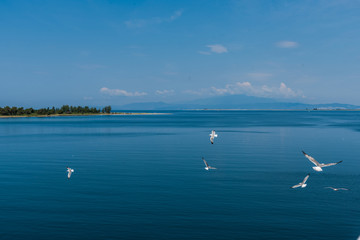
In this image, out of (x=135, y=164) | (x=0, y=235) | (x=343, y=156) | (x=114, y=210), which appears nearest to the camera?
(x=0, y=235)

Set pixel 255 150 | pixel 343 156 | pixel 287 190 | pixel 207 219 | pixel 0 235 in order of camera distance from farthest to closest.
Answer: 1. pixel 255 150
2. pixel 343 156
3. pixel 287 190
4. pixel 207 219
5. pixel 0 235

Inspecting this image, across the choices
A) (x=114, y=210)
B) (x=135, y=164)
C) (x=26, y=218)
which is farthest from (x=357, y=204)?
(x=135, y=164)

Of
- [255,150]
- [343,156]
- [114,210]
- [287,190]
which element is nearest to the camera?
[114,210]

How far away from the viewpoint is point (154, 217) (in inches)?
859

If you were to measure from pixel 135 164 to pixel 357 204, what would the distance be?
86.8 ft

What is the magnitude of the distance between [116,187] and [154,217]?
29.6ft

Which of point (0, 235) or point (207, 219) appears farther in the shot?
point (207, 219)

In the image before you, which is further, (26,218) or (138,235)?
(26,218)

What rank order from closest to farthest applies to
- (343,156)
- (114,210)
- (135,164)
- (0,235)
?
(0,235) → (114,210) → (135,164) → (343,156)

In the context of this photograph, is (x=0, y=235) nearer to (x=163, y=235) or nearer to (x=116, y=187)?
(x=163, y=235)

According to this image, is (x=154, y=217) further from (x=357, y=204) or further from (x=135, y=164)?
(x=135, y=164)

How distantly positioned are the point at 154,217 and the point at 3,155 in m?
40.3

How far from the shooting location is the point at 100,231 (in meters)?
19.6

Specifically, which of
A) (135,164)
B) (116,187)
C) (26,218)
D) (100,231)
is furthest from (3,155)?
(100,231)
